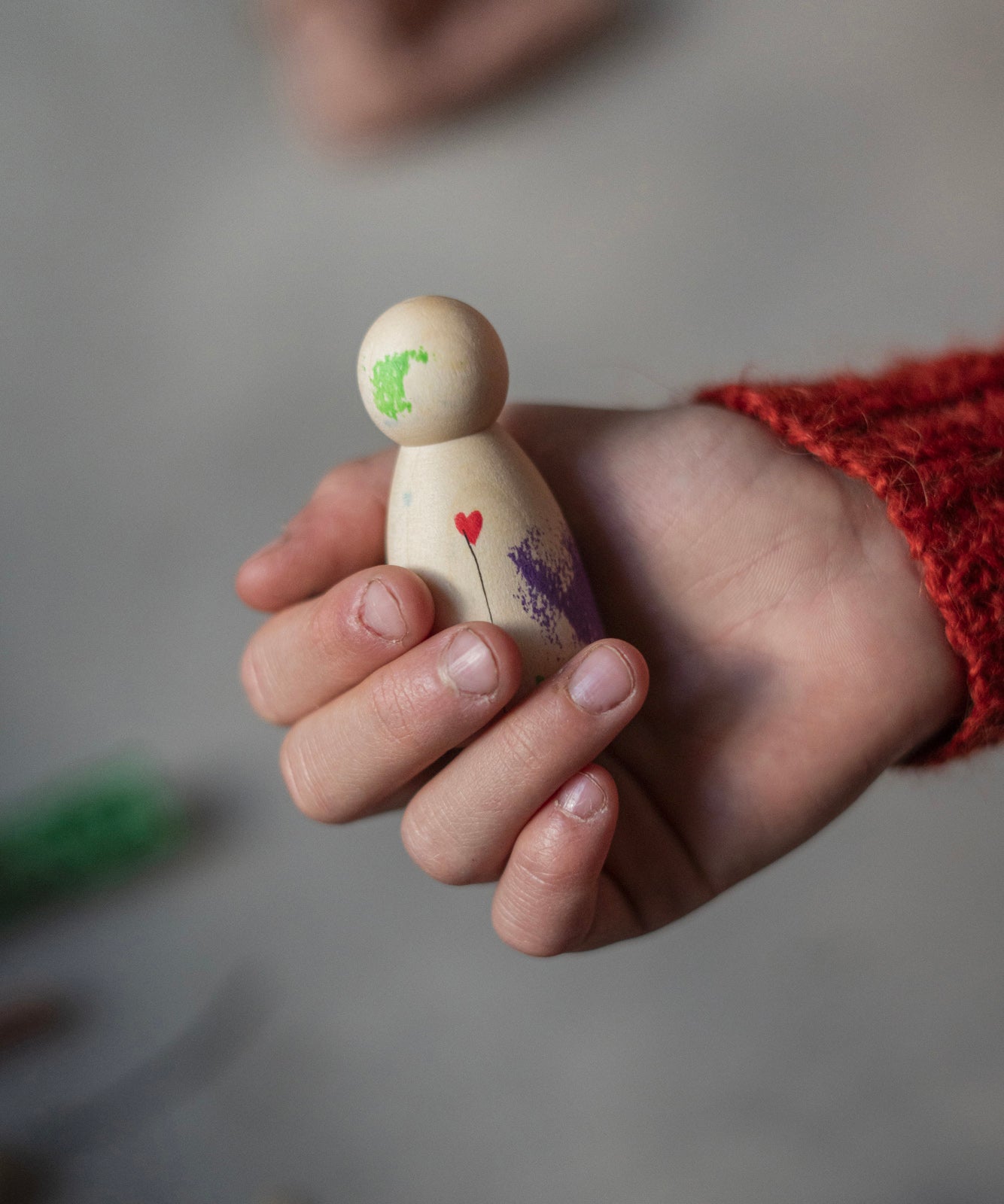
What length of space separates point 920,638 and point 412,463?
324mm

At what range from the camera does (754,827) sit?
662 millimetres


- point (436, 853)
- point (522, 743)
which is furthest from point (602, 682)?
point (436, 853)

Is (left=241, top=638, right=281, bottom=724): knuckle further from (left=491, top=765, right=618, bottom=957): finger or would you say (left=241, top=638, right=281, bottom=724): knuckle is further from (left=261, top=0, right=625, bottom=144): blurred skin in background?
(left=261, top=0, right=625, bottom=144): blurred skin in background

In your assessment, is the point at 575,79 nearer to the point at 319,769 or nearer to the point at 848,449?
the point at 848,449

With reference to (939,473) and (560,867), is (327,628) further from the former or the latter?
(939,473)

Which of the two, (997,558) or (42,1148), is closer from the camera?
(997,558)

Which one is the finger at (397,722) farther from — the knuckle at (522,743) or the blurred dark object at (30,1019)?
the blurred dark object at (30,1019)

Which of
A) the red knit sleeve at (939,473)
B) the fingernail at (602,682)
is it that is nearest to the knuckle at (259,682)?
the fingernail at (602,682)

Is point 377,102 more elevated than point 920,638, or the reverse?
point 377,102

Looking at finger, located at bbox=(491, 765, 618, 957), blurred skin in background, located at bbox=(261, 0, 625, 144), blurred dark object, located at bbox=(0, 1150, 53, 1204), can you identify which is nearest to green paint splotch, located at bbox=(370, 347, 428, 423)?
finger, located at bbox=(491, 765, 618, 957)

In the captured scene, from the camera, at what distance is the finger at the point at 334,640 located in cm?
53

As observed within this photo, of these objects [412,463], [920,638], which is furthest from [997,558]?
[412,463]

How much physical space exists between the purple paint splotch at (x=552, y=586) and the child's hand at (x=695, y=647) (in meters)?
0.07

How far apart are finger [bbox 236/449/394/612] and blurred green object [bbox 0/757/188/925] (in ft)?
1.88
